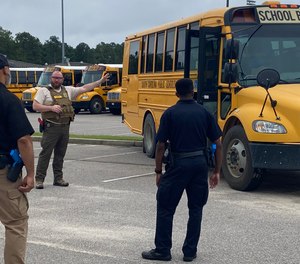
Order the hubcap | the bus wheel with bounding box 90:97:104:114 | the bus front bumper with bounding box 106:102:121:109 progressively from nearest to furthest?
1. the hubcap
2. the bus front bumper with bounding box 106:102:121:109
3. the bus wheel with bounding box 90:97:104:114

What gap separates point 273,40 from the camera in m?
9.22

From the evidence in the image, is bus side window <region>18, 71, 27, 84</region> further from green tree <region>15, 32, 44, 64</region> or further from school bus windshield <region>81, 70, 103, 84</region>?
green tree <region>15, 32, 44, 64</region>

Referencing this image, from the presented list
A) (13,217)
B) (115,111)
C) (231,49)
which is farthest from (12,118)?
(115,111)

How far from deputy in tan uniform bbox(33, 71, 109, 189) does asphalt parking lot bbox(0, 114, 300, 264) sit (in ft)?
1.16

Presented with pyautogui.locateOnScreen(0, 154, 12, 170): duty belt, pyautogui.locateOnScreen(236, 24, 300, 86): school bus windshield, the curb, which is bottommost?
the curb

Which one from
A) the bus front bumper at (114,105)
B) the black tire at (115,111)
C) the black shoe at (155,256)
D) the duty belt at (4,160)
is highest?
the duty belt at (4,160)

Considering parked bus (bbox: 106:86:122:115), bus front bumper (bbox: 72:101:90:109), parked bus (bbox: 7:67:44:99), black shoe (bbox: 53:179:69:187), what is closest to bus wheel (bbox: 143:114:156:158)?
black shoe (bbox: 53:179:69:187)

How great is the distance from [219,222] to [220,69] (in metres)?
3.56

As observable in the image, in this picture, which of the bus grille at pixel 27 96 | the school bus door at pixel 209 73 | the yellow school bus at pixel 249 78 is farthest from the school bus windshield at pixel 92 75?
the school bus door at pixel 209 73

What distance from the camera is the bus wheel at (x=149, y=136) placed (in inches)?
504

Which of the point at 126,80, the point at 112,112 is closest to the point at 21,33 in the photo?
the point at 112,112

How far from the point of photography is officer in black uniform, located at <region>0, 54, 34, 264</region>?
13.9 ft

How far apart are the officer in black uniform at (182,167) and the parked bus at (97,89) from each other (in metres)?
25.1

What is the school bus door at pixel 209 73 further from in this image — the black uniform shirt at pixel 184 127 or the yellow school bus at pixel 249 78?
the black uniform shirt at pixel 184 127
